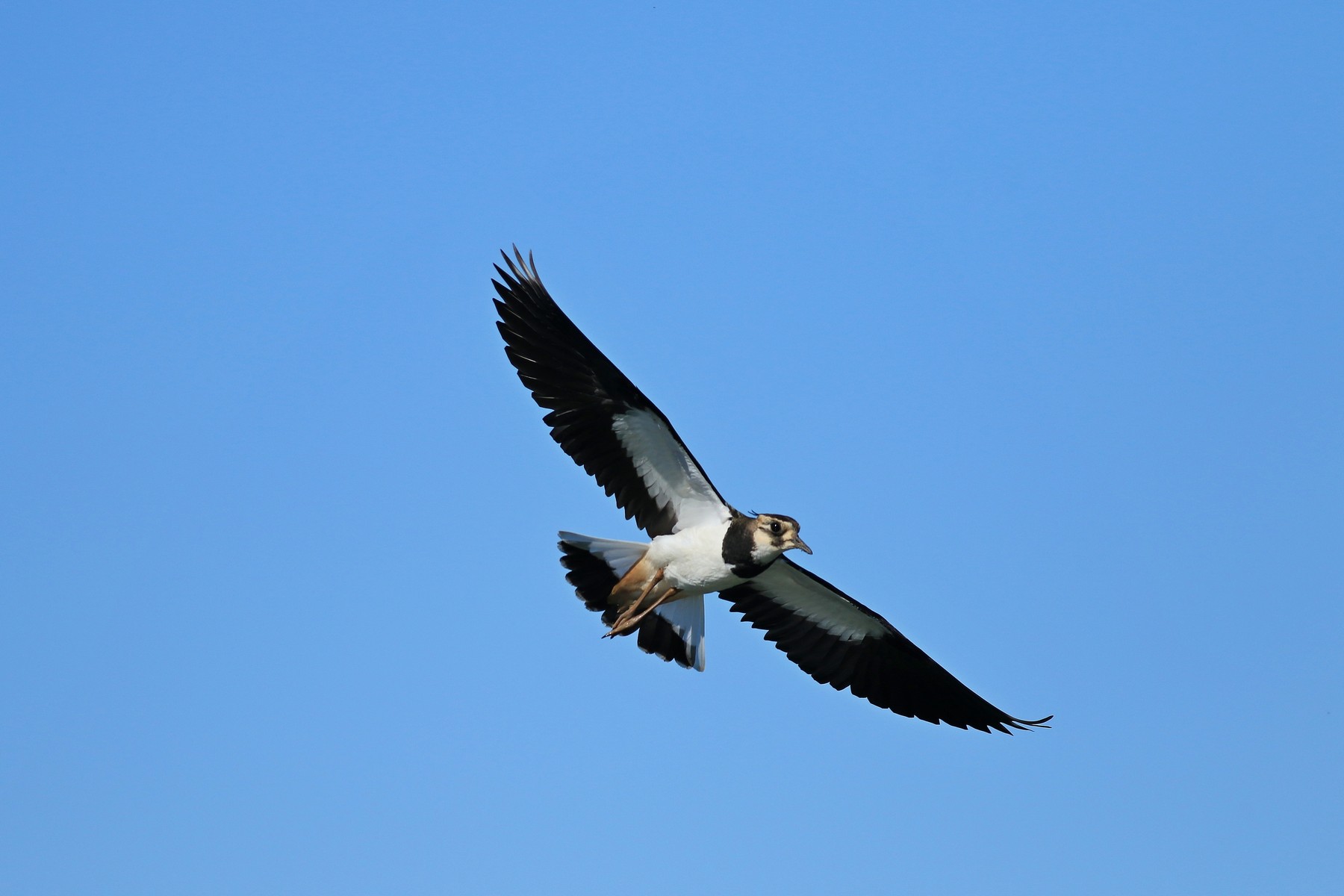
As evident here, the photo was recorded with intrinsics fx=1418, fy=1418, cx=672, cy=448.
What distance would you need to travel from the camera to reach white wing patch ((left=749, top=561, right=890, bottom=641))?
45.1 ft

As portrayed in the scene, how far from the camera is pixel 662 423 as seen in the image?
1248cm

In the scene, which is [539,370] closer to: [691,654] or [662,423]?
[662,423]

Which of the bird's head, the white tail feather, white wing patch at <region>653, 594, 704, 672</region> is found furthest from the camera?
white wing patch at <region>653, 594, 704, 672</region>

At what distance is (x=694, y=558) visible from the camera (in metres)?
12.6

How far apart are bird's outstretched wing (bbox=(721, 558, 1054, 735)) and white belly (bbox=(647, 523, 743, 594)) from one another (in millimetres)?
1462

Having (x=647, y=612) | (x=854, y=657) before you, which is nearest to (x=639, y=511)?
(x=647, y=612)

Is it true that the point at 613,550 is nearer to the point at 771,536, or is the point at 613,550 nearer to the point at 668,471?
the point at 668,471

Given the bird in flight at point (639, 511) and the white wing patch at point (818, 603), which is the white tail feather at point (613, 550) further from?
the white wing patch at point (818, 603)

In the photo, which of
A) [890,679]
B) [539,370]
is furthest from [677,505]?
[890,679]

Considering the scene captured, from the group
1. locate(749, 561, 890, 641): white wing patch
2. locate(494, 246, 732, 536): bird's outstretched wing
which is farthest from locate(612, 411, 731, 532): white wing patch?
locate(749, 561, 890, 641): white wing patch

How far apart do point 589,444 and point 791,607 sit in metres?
2.91

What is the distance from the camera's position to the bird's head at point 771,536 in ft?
40.2

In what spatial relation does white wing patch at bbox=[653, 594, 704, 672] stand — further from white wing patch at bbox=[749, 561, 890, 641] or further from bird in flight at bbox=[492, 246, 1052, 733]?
white wing patch at bbox=[749, 561, 890, 641]

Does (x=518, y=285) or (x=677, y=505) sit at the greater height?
(x=518, y=285)
